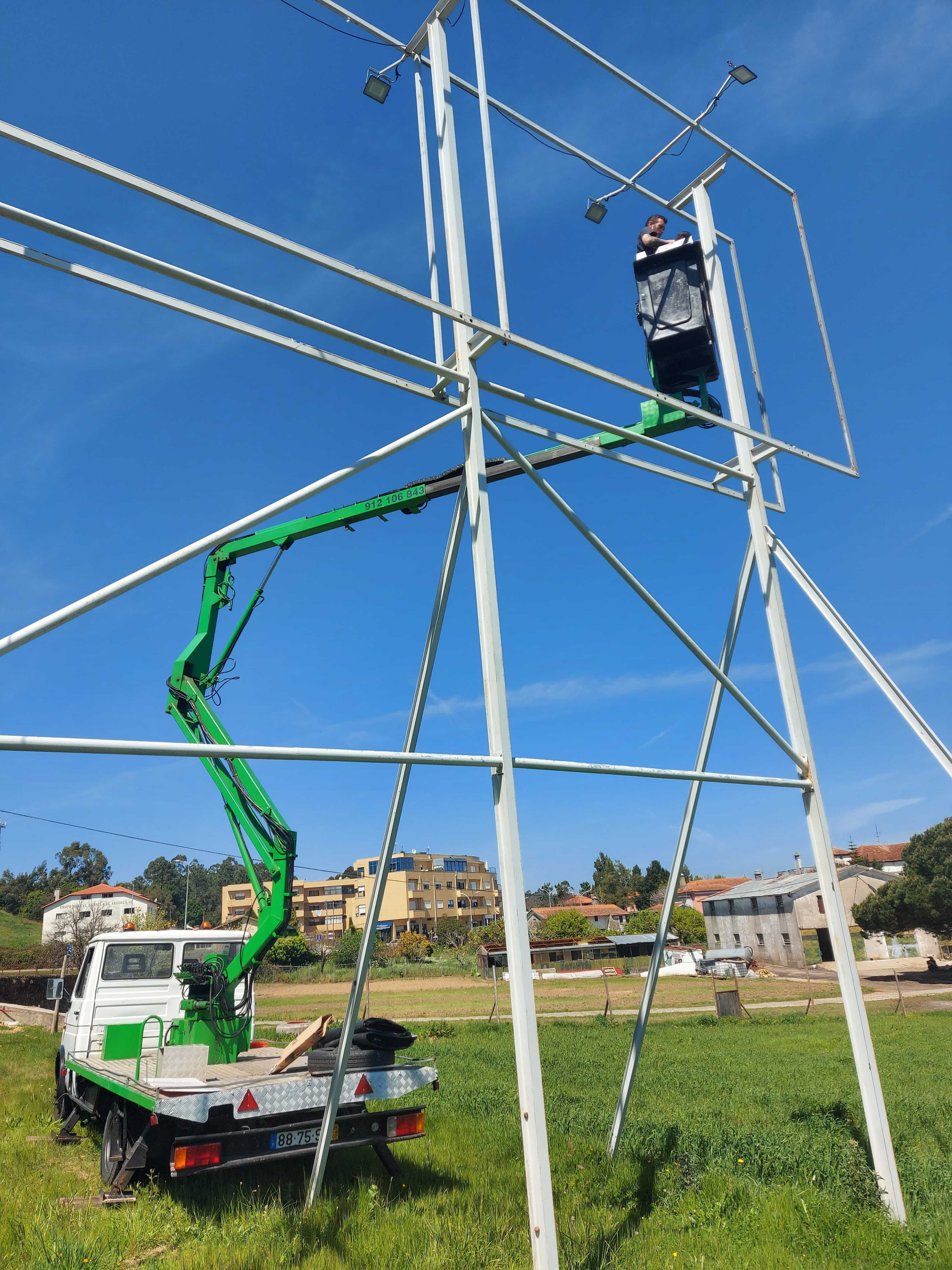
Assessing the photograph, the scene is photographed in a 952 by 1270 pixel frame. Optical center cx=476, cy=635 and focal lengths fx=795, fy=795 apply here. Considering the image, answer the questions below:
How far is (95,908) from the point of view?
227 ft

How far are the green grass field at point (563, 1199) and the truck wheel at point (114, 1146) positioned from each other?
248mm

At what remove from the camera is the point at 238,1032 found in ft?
26.9

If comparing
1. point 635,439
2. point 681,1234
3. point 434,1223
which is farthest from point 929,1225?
point 635,439

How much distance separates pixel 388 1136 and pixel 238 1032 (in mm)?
2638

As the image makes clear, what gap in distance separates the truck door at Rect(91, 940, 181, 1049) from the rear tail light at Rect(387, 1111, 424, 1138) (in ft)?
10.6

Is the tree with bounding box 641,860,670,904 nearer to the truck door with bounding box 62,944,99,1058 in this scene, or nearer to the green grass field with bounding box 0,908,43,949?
the green grass field with bounding box 0,908,43,949

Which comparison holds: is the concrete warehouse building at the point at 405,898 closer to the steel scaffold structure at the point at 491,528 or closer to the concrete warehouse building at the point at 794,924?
the concrete warehouse building at the point at 794,924

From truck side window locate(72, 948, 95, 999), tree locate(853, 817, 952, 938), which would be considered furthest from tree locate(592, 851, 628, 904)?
truck side window locate(72, 948, 95, 999)

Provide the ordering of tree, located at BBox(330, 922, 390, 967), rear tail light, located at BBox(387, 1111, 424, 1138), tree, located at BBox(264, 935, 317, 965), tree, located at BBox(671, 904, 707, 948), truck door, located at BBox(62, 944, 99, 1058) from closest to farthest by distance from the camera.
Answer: rear tail light, located at BBox(387, 1111, 424, 1138) → truck door, located at BBox(62, 944, 99, 1058) → tree, located at BBox(264, 935, 317, 965) → tree, located at BBox(330, 922, 390, 967) → tree, located at BBox(671, 904, 707, 948)

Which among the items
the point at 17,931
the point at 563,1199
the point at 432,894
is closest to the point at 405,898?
the point at 432,894

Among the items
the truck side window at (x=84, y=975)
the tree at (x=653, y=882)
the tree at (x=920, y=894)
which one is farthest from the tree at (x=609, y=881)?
the truck side window at (x=84, y=975)

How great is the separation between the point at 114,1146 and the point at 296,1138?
5.55 ft

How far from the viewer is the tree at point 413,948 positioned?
183 feet

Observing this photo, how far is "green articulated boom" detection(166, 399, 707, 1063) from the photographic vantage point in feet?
26.1
